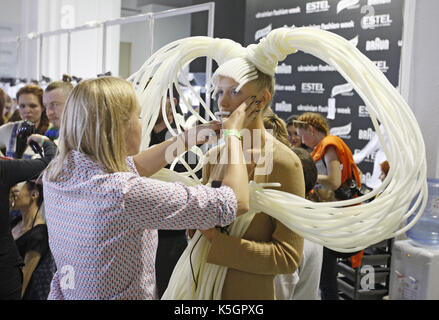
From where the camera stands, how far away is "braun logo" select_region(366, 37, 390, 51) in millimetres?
4363

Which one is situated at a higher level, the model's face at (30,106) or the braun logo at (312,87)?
the braun logo at (312,87)

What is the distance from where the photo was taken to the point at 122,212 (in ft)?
3.70

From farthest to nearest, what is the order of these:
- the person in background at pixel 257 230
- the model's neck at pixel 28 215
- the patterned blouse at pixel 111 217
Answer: the model's neck at pixel 28 215 < the person in background at pixel 257 230 < the patterned blouse at pixel 111 217

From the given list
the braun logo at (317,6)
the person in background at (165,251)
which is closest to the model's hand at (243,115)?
the person in background at (165,251)

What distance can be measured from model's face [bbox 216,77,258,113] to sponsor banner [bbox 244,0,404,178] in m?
2.70

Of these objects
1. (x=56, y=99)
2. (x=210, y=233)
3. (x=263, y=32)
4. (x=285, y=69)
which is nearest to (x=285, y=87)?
(x=285, y=69)

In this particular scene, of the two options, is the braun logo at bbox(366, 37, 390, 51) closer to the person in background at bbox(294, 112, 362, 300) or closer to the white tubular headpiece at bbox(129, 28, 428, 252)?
the person in background at bbox(294, 112, 362, 300)

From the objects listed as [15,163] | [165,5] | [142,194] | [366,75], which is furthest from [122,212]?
[165,5]

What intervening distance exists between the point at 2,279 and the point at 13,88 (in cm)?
501

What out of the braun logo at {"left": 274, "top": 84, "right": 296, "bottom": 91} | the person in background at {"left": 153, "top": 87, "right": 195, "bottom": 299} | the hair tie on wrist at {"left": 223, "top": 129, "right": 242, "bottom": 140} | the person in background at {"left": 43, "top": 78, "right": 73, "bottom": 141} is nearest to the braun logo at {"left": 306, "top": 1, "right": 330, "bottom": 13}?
the braun logo at {"left": 274, "top": 84, "right": 296, "bottom": 91}

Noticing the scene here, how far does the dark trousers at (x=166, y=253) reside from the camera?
292 centimetres

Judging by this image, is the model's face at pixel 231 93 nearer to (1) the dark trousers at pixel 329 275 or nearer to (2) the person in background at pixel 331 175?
(2) the person in background at pixel 331 175

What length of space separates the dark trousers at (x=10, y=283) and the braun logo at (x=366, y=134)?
3.55 metres
